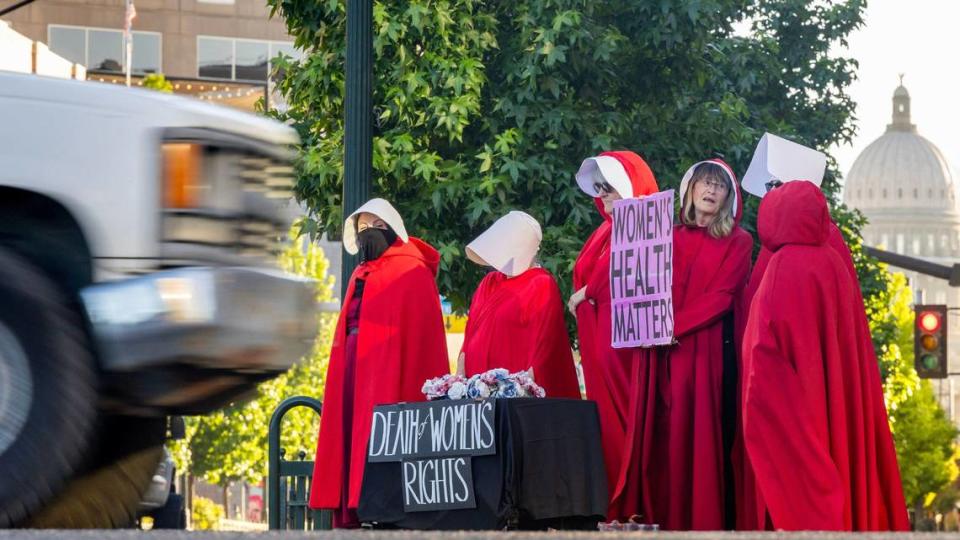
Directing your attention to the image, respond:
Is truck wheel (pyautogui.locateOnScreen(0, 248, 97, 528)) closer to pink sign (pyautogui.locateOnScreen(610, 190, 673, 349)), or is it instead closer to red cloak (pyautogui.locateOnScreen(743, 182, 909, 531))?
red cloak (pyautogui.locateOnScreen(743, 182, 909, 531))

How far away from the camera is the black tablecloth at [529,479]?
25.3ft

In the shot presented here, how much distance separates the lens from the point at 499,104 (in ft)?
55.5

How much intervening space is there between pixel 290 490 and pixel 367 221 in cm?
171

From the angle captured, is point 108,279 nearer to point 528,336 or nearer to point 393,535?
point 393,535

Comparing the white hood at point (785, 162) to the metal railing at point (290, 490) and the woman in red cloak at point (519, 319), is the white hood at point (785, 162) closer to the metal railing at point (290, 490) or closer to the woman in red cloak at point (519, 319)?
the woman in red cloak at point (519, 319)

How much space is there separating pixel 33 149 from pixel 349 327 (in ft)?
14.9

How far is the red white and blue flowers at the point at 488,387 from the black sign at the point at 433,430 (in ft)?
0.50

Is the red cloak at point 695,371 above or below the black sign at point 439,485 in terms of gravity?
above

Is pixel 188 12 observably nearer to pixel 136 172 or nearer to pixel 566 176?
pixel 566 176

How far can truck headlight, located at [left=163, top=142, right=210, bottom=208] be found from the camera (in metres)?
5.93

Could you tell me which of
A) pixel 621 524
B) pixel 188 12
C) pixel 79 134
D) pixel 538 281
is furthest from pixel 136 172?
pixel 188 12

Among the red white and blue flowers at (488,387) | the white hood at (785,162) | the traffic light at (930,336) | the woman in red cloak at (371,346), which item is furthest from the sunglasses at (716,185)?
the traffic light at (930,336)

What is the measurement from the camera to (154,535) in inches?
175

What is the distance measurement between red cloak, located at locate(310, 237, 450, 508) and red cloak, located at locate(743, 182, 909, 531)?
285 centimetres
